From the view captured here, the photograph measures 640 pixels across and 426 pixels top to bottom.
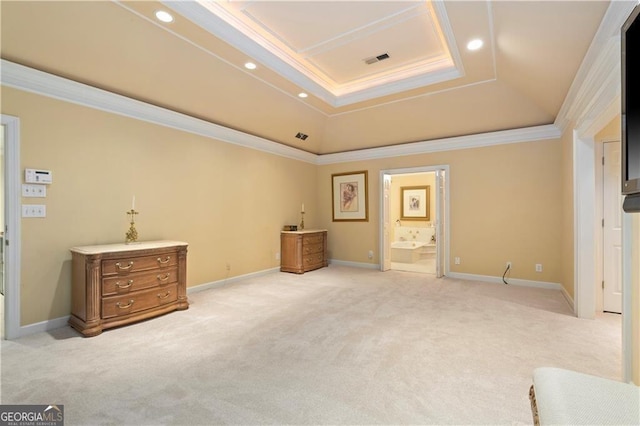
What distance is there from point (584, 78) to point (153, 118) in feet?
15.9

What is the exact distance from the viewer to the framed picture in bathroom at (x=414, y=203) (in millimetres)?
8430

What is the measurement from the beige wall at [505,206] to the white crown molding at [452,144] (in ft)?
0.29

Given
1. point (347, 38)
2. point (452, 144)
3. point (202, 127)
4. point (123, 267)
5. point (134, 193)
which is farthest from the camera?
point (452, 144)

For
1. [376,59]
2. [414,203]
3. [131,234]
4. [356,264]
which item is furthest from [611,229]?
[131,234]

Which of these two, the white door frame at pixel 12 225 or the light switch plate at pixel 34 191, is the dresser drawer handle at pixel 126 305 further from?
the light switch plate at pixel 34 191

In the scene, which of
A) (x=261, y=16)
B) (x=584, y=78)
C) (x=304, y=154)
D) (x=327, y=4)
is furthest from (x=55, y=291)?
(x=584, y=78)

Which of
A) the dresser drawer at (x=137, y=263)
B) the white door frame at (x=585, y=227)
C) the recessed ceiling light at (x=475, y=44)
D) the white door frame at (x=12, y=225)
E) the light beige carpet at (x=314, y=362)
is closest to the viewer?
the light beige carpet at (x=314, y=362)

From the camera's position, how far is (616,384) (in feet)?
3.77

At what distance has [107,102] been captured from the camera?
3418mm

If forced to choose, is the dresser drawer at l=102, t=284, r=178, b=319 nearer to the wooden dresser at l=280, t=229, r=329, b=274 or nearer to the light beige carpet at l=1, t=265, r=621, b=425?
the light beige carpet at l=1, t=265, r=621, b=425

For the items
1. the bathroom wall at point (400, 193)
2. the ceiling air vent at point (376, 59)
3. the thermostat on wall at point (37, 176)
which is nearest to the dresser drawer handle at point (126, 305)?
the thermostat on wall at point (37, 176)

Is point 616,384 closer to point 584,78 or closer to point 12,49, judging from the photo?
point 584,78

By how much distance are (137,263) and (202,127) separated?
7.41ft

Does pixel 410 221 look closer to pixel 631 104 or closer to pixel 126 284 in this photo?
pixel 126 284
